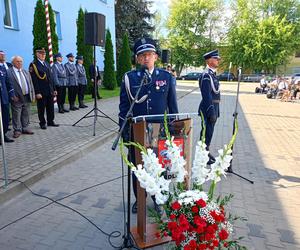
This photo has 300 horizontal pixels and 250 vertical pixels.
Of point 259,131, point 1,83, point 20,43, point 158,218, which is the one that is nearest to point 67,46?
point 20,43

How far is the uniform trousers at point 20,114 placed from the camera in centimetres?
646

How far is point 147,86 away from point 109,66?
1550 cm

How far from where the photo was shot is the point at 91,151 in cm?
605

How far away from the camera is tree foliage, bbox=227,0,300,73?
38.6 meters

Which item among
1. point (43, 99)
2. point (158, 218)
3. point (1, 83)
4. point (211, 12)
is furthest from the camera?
point (211, 12)

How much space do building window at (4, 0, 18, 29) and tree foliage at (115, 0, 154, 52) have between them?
13962 mm

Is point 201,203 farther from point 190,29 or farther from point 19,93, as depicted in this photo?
point 190,29

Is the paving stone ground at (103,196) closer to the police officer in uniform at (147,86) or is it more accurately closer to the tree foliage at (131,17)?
the police officer in uniform at (147,86)

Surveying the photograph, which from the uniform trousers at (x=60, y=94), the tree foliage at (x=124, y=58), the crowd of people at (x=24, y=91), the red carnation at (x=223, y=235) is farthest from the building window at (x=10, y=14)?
the red carnation at (x=223, y=235)

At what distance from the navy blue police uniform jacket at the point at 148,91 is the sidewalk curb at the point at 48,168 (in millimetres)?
2009

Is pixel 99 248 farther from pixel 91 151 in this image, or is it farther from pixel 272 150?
pixel 272 150

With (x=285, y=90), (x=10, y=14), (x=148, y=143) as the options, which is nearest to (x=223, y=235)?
(x=148, y=143)

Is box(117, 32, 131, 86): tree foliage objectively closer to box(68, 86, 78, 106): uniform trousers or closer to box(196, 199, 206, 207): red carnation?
box(68, 86, 78, 106): uniform trousers

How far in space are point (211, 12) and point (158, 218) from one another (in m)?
51.1
